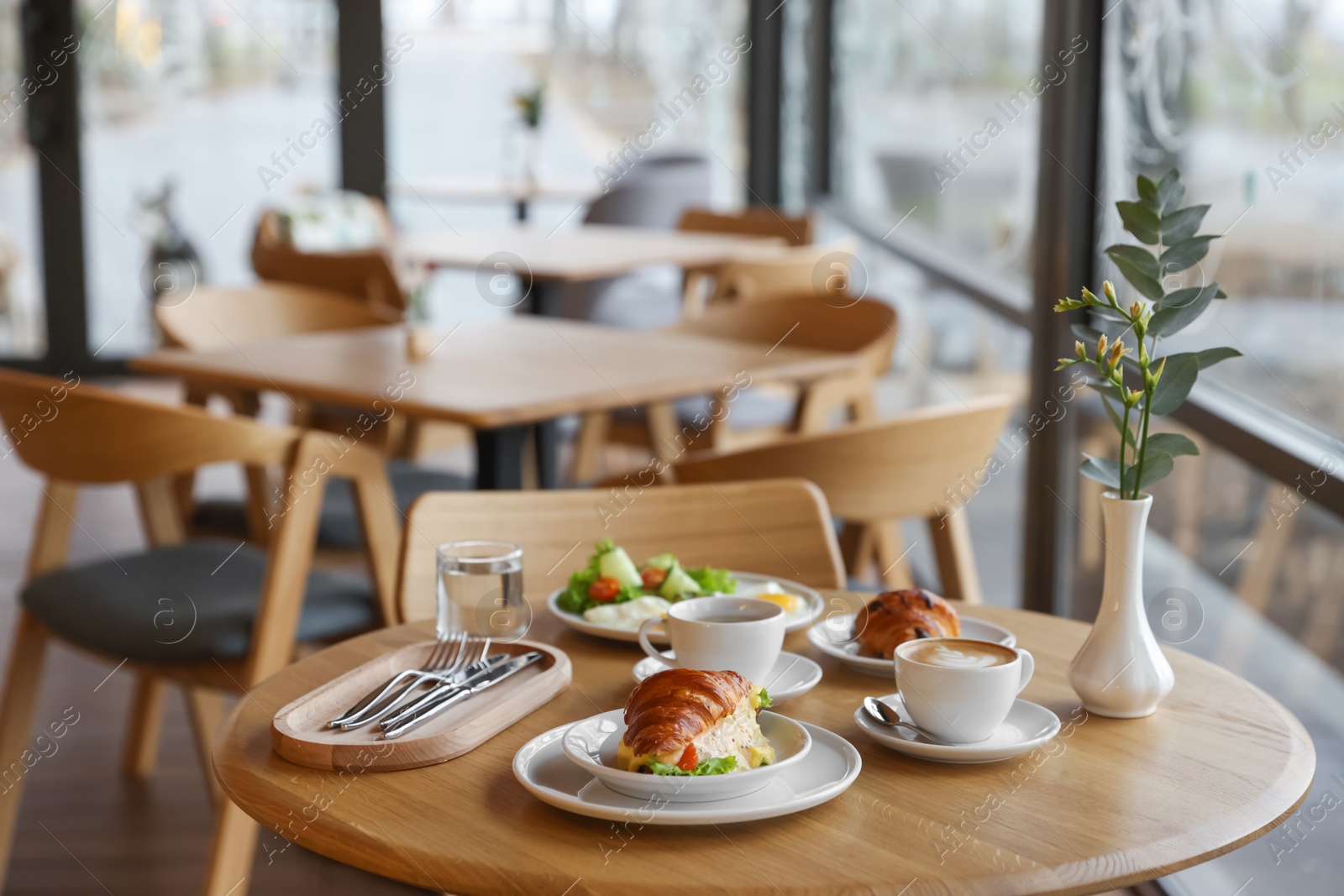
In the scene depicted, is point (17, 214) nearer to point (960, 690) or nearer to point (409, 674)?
point (409, 674)

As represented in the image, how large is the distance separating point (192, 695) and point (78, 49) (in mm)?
5572

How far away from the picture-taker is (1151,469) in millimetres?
1105

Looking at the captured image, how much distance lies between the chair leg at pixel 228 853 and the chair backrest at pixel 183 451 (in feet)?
0.62

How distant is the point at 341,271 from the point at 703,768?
3.59 metres

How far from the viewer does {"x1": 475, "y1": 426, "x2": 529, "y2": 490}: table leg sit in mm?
2533

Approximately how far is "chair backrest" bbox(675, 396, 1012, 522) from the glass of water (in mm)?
897

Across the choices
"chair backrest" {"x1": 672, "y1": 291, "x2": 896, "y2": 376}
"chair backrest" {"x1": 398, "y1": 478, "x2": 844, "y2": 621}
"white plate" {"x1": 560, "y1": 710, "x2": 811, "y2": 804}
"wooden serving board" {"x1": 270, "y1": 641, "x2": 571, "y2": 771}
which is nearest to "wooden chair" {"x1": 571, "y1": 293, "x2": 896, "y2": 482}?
"chair backrest" {"x1": 672, "y1": 291, "x2": 896, "y2": 376}

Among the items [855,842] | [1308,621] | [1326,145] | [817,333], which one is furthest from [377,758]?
[817,333]

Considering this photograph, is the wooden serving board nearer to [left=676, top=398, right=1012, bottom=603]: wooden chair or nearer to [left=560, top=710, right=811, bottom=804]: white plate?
[left=560, top=710, right=811, bottom=804]: white plate

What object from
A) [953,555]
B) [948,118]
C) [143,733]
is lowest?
[143,733]

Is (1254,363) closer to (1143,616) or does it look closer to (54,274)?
(1143,616)

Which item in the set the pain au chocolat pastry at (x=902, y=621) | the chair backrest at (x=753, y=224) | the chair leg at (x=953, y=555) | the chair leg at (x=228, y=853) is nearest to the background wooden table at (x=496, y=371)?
the chair leg at (x=953, y=555)

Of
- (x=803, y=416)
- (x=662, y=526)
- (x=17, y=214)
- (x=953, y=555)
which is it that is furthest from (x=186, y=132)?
(x=662, y=526)

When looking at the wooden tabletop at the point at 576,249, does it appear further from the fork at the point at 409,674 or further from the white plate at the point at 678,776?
the white plate at the point at 678,776
